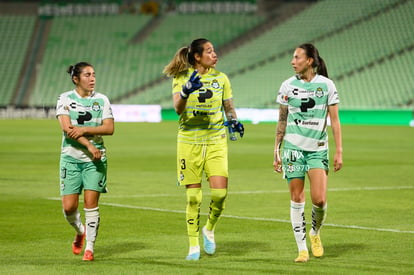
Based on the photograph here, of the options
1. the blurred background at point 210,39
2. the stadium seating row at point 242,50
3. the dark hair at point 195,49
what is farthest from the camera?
the blurred background at point 210,39

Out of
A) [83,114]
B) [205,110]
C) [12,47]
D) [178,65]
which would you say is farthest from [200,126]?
[12,47]

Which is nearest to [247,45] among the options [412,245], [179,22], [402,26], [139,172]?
[179,22]

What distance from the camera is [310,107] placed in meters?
9.54

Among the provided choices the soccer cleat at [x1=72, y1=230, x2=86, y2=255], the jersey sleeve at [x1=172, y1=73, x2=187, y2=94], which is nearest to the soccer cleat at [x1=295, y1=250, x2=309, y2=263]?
the jersey sleeve at [x1=172, y1=73, x2=187, y2=94]

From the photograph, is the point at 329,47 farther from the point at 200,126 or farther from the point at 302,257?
the point at 302,257

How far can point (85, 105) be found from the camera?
31.7 feet

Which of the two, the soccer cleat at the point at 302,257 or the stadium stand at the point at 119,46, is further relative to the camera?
the stadium stand at the point at 119,46

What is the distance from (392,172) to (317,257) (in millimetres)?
12072

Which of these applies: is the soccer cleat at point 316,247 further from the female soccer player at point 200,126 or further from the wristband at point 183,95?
the wristband at point 183,95

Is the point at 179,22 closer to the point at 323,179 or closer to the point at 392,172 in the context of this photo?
the point at 392,172

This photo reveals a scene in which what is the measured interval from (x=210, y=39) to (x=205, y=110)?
55538mm

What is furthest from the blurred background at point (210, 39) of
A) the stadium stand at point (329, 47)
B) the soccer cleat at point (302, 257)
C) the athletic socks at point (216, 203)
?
the soccer cleat at point (302, 257)

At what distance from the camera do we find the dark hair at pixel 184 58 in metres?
9.70

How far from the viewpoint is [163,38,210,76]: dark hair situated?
970 cm
